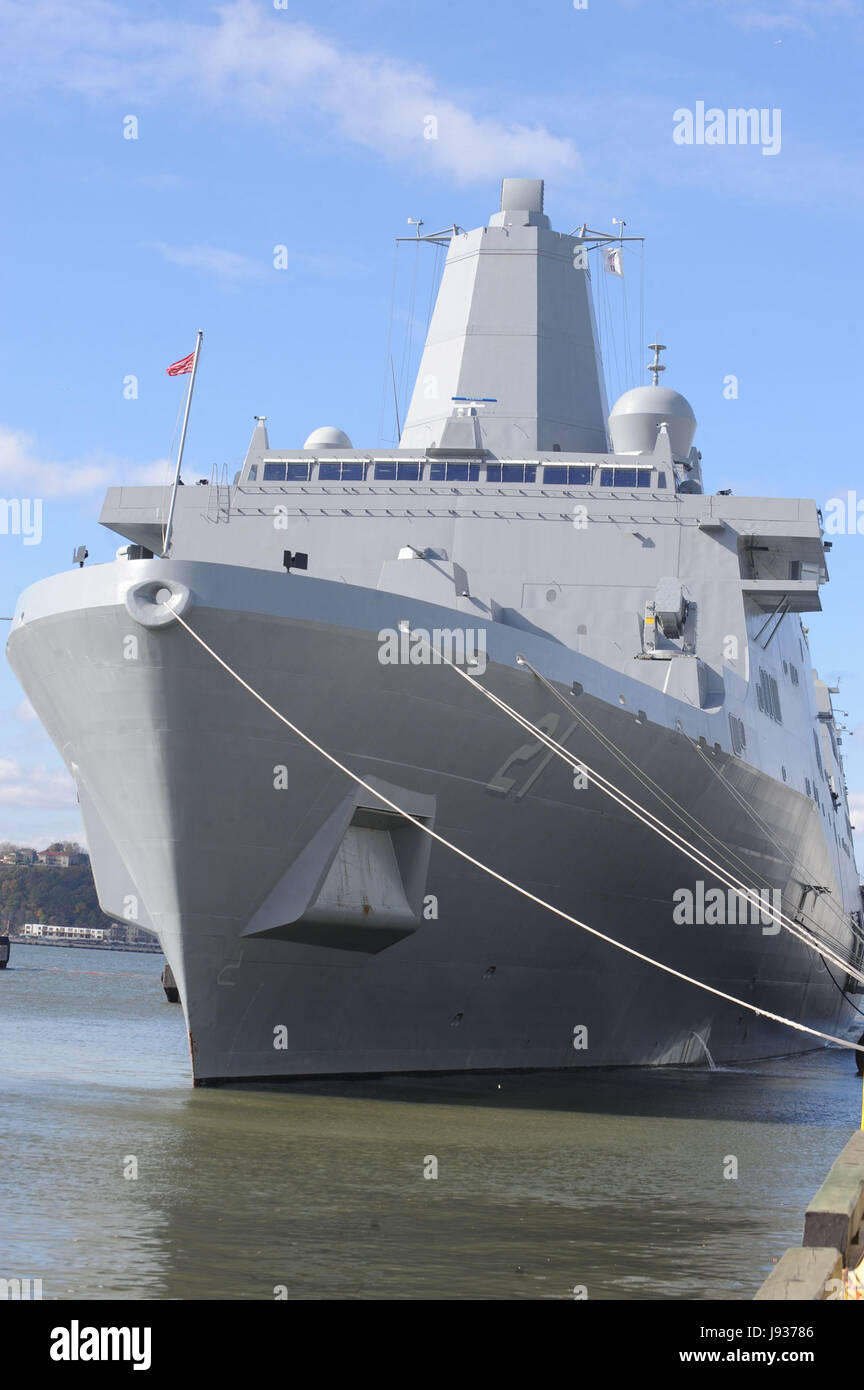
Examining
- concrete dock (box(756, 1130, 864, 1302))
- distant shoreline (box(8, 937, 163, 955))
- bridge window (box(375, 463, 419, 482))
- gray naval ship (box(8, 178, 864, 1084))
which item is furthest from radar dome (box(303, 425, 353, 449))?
distant shoreline (box(8, 937, 163, 955))

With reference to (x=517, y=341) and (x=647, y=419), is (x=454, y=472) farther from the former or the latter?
(x=517, y=341)

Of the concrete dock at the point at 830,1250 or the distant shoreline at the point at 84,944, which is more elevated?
the distant shoreline at the point at 84,944

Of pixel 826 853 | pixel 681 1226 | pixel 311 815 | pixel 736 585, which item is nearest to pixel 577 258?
pixel 736 585

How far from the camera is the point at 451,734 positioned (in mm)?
13922

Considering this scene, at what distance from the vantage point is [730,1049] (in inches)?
871

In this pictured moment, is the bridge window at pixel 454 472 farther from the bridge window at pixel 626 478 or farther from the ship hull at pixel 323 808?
the ship hull at pixel 323 808

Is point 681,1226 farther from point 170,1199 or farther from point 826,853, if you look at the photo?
point 826,853

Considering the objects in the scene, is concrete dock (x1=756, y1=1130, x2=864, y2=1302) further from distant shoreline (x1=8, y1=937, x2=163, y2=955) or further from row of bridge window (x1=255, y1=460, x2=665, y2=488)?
distant shoreline (x1=8, y1=937, x2=163, y2=955)

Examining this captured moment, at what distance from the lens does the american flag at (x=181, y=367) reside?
1570cm

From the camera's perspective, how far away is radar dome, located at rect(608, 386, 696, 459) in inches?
898

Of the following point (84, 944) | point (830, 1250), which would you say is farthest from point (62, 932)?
point (830, 1250)

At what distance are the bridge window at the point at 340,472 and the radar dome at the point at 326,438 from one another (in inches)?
110

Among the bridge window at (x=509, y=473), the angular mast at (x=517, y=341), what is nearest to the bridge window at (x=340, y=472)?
the bridge window at (x=509, y=473)

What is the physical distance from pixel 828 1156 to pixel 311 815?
5.40m
